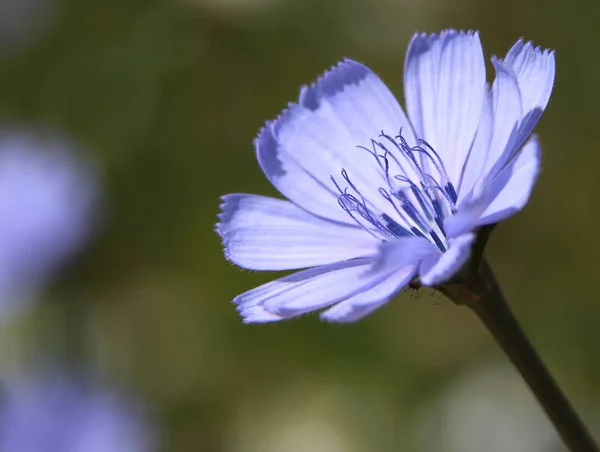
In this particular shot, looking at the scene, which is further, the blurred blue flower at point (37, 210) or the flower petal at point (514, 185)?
the blurred blue flower at point (37, 210)

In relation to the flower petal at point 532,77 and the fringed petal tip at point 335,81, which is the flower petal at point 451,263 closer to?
the flower petal at point 532,77

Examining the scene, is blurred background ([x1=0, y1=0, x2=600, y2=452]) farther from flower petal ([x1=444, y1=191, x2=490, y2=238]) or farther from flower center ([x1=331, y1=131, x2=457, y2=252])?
flower petal ([x1=444, y1=191, x2=490, y2=238])

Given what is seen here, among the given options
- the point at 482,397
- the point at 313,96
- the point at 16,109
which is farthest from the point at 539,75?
the point at 16,109

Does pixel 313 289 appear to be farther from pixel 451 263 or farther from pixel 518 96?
pixel 518 96

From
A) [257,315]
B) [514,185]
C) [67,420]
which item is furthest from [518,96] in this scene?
[67,420]

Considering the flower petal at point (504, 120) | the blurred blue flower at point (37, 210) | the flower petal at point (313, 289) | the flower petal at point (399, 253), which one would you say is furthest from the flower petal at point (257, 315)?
the blurred blue flower at point (37, 210)

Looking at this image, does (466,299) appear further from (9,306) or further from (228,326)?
(9,306)

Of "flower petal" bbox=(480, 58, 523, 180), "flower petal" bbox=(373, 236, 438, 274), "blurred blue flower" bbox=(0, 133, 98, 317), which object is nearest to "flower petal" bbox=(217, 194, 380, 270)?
"flower petal" bbox=(373, 236, 438, 274)

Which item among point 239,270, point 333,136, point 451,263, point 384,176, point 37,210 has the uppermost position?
point 37,210
